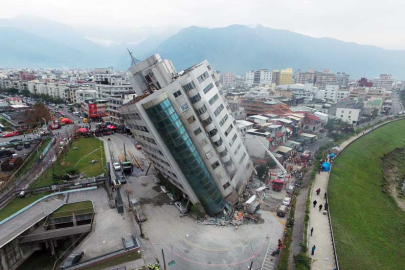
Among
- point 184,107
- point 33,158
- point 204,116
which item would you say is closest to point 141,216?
point 184,107

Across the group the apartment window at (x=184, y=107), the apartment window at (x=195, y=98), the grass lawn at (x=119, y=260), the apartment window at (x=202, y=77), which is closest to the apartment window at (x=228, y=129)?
the apartment window at (x=195, y=98)

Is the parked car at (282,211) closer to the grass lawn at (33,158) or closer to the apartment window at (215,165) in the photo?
the apartment window at (215,165)

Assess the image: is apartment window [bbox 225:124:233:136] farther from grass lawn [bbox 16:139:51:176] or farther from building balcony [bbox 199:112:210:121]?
grass lawn [bbox 16:139:51:176]

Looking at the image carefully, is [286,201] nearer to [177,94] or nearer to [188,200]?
[188,200]

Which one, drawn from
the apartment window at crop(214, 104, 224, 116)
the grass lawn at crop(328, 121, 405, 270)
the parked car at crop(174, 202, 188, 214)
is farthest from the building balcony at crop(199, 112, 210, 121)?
the grass lawn at crop(328, 121, 405, 270)

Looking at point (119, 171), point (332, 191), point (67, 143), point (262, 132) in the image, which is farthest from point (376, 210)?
point (67, 143)

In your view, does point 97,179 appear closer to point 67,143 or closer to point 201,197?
point 201,197
